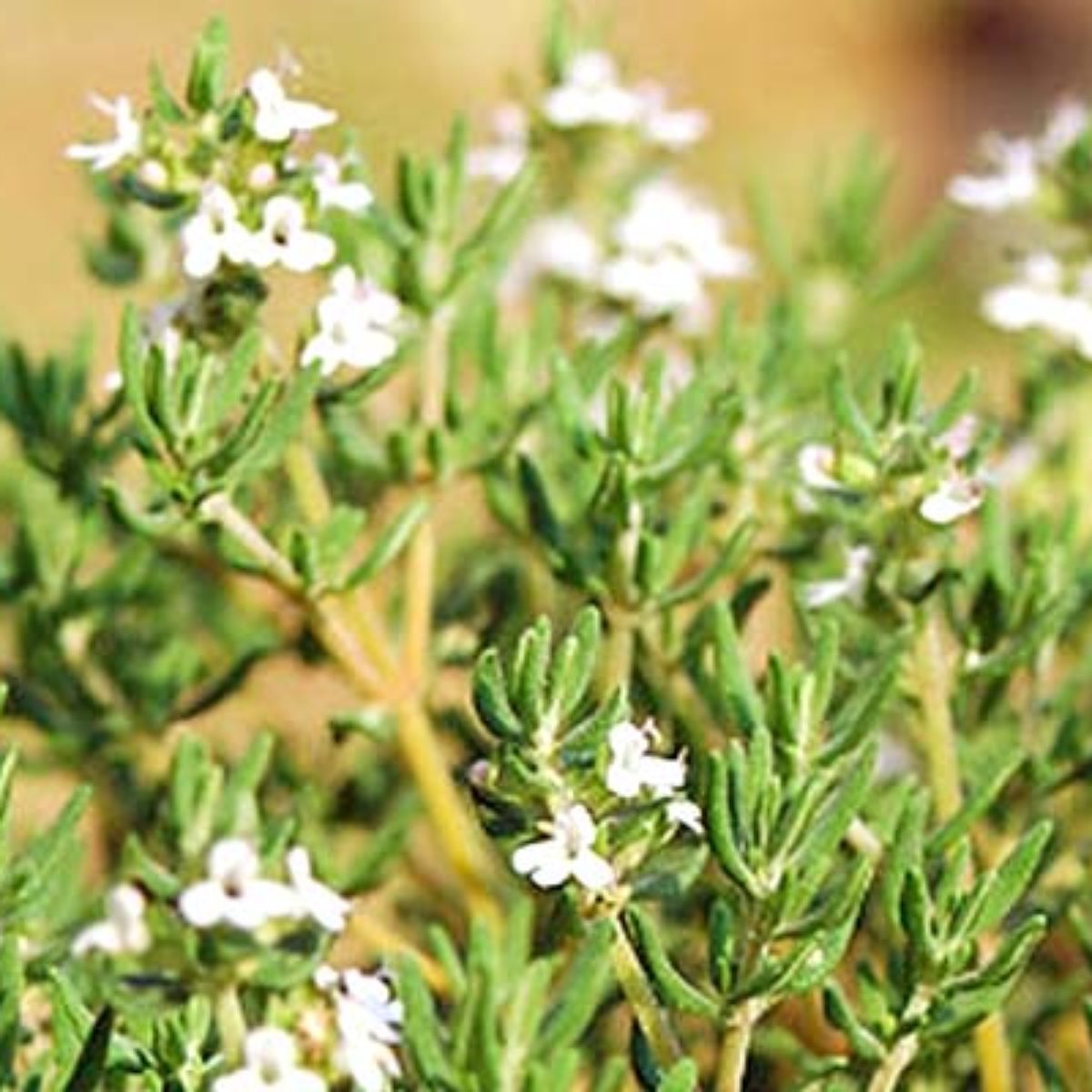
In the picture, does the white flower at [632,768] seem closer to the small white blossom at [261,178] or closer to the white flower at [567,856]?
the white flower at [567,856]

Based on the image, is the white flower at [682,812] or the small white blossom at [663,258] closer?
the white flower at [682,812]

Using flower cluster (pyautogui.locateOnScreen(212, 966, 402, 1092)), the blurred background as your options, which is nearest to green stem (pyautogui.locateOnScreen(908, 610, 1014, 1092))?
flower cluster (pyautogui.locateOnScreen(212, 966, 402, 1092))

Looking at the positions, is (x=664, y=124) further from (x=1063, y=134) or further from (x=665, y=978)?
(x=665, y=978)

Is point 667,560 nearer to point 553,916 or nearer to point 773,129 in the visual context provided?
point 553,916

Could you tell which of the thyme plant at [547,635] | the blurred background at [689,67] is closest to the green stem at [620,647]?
the thyme plant at [547,635]

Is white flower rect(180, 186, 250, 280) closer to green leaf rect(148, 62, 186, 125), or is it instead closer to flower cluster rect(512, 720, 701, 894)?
green leaf rect(148, 62, 186, 125)

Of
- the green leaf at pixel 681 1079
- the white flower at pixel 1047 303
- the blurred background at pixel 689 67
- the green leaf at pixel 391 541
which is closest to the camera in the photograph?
the green leaf at pixel 681 1079

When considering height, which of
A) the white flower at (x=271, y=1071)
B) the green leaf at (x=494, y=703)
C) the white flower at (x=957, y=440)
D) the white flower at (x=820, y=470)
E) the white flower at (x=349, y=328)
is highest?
the white flower at (x=349, y=328)
